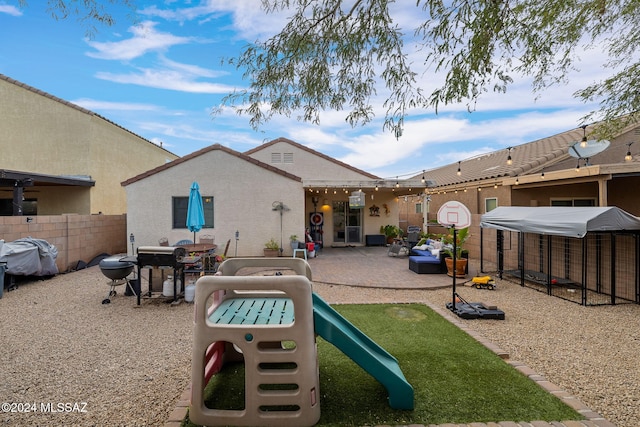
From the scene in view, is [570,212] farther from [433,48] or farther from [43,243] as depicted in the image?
[43,243]

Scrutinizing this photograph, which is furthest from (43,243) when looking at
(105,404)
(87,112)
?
(87,112)

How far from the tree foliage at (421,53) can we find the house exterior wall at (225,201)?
7.54m

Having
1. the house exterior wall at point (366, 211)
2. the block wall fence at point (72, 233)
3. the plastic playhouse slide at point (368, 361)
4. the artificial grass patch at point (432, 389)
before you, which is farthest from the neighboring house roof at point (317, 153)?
the plastic playhouse slide at point (368, 361)

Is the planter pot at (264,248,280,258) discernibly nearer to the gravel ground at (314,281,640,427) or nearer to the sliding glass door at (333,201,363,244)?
the gravel ground at (314,281,640,427)

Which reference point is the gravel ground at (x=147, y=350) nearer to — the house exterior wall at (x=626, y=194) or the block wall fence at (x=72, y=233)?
the block wall fence at (x=72, y=233)

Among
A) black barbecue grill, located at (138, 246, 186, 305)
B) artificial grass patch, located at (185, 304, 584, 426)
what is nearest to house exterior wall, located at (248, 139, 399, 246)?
black barbecue grill, located at (138, 246, 186, 305)

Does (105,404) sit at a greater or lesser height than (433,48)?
lesser

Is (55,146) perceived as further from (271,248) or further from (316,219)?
(316,219)

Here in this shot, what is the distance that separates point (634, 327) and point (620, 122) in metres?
4.34

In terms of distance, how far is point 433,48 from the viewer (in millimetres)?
4516

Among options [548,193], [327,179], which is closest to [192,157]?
[327,179]

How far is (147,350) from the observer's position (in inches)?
181

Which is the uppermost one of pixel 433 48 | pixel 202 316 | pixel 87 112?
pixel 87 112

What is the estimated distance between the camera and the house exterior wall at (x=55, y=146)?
14383mm
